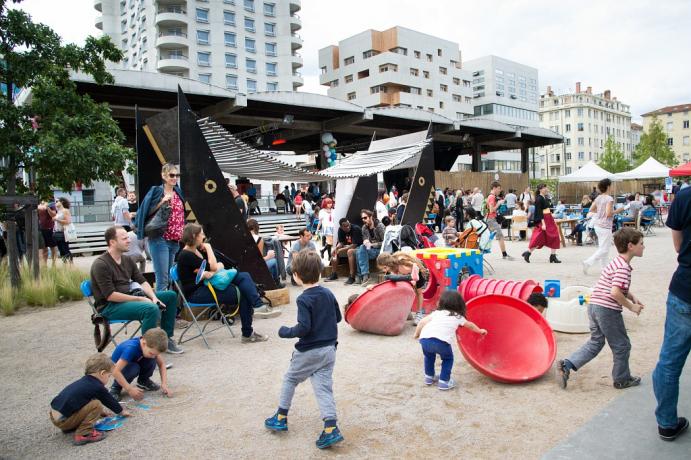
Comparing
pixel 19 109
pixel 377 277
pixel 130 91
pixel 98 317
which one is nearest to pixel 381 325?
pixel 98 317

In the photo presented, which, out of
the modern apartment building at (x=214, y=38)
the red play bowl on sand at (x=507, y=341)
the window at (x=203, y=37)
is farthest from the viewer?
the window at (x=203, y=37)

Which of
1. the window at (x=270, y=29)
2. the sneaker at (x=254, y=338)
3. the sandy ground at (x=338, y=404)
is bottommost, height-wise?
the sandy ground at (x=338, y=404)

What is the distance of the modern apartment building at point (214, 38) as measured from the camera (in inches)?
2219

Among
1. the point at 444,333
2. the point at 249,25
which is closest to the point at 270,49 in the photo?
the point at 249,25

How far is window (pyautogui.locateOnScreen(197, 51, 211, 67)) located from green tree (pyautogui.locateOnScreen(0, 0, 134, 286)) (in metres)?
52.9

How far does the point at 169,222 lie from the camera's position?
19.5 feet

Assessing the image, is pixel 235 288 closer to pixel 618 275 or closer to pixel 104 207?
pixel 618 275

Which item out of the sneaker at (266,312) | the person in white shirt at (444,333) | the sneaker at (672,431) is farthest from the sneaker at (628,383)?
the sneaker at (266,312)

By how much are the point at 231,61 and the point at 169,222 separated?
58.7m

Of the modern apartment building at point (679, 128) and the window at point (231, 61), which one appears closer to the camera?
the window at point (231, 61)

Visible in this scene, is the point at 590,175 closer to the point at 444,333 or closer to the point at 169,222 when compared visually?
the point at 169,222

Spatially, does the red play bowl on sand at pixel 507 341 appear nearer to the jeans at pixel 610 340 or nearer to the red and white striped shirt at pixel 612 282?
the jeans at pixel 610 340

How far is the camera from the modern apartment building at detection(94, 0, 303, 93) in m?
56.4

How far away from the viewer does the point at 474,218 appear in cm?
976
